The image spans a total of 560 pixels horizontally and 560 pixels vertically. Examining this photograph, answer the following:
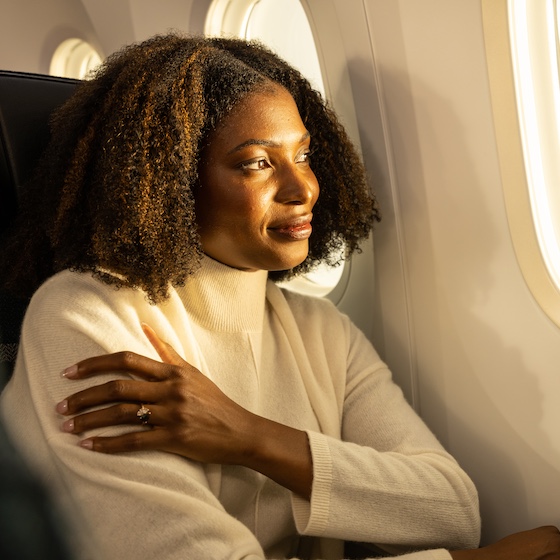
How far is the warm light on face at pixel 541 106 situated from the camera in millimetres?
1378

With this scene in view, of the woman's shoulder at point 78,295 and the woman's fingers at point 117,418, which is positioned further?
the woman's shoulder at point 78,295

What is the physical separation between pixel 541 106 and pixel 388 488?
75 centimetres

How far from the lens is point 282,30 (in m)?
2.15

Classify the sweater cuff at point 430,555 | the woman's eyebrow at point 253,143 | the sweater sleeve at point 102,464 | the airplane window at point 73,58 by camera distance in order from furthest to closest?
the airplane window at point 73,58 → the woman's eyebrow at point 253,143 → the sweater cuff at point 430,555 → the sweater sleeve at point 102,464

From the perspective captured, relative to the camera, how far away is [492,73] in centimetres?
143

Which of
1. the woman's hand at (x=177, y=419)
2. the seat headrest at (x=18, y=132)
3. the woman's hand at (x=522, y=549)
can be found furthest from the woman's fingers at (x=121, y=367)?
the woman's hand at (x=522, y=549)

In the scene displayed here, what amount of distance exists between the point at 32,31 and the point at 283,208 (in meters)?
1.11

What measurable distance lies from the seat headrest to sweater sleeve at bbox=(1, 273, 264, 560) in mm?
280

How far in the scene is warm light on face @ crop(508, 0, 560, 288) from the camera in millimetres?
1378

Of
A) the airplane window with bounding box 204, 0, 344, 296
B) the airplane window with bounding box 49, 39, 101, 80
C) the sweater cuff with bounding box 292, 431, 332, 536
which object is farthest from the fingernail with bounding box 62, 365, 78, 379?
the airplane window with bounding box 49, 39, 101, 80

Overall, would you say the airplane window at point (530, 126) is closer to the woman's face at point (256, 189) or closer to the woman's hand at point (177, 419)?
the woman's face at point (256, 189)

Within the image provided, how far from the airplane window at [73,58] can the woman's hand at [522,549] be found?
1.59m

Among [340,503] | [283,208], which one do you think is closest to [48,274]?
[283,208]

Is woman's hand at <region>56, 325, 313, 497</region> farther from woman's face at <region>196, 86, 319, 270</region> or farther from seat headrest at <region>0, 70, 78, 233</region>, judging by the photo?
seat headrest at <region>0, 70, 78, 233</region>
